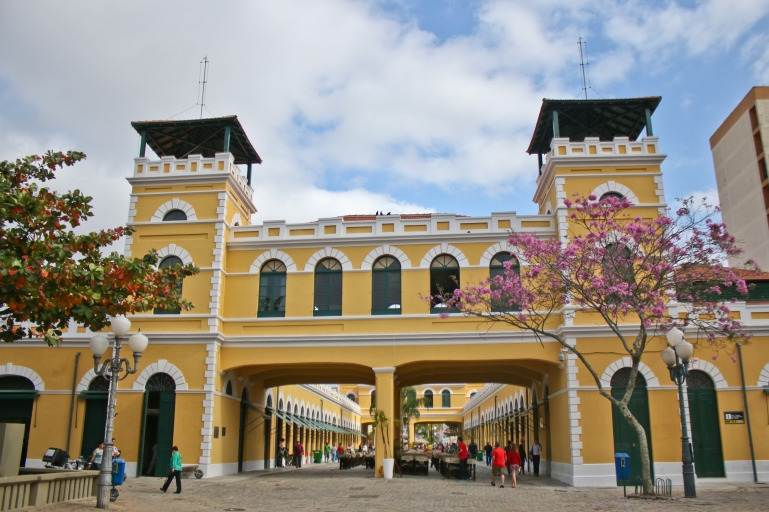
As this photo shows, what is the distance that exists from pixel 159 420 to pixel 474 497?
36.3 ft

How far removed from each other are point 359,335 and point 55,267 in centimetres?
1230

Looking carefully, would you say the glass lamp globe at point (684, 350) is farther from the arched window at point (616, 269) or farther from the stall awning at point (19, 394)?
the stall awning at point (19, 394)

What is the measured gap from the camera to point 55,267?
11672 mm

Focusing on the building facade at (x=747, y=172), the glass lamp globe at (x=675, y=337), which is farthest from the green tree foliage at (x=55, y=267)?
the building facade at (x=747, y=172)

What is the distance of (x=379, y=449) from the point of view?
22.4 meters

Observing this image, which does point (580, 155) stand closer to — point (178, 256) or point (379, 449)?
point (379, 449)

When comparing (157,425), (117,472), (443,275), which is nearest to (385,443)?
(443,275)

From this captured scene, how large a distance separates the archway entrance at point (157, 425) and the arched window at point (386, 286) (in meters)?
7.39

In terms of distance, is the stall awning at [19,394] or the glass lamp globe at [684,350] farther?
the stall awning at [19,394]

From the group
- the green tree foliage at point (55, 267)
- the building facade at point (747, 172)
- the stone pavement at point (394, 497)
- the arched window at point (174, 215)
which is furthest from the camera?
the building facade at point (747, 172)

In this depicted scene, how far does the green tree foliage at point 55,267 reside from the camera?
37.4 feet

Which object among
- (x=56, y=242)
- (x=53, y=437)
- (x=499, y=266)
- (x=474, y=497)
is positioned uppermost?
(x=499, y=266)

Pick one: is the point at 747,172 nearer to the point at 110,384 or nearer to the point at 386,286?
the point at 386,286

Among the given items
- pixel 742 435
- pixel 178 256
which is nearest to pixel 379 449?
pixel 178 256
